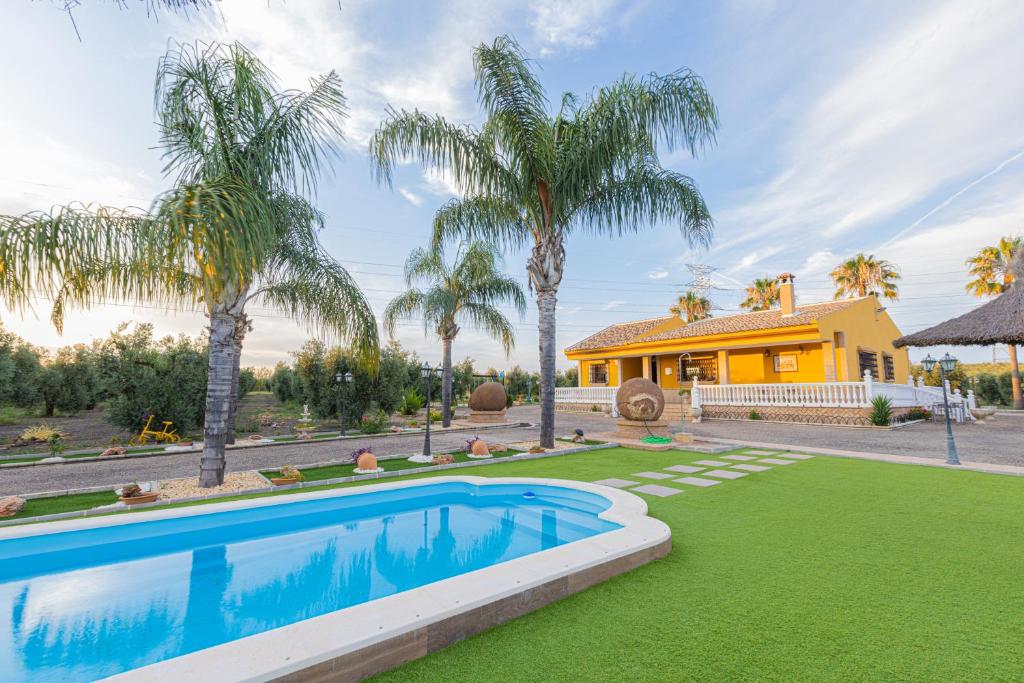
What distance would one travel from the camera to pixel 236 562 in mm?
4621

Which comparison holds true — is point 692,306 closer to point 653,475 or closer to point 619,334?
point 619,334

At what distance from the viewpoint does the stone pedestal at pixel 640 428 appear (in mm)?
12102

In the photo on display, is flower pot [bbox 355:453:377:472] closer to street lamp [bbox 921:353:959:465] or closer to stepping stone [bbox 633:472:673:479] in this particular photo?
stepping stone [bbox 633:472:673:479]

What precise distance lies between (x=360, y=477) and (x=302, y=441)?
6.82 meters

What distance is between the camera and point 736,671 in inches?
86.8

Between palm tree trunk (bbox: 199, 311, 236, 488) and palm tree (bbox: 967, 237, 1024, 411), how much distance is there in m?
35.1

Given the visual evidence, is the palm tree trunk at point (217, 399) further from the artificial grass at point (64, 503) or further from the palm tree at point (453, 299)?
the palm tree at point (453, 299)

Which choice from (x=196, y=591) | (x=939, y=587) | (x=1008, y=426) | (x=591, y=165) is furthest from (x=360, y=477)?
(x=1008, y=426)

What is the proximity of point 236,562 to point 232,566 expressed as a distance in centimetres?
10

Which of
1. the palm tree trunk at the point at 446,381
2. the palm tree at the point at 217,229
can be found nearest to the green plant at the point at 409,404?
the palm tree trunk at the point at 446,381

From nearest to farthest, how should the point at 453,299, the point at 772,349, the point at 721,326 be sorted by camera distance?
the point at 453,299 → the point at 772,349 → the point at 721,326

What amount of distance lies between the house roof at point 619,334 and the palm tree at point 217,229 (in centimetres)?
1947

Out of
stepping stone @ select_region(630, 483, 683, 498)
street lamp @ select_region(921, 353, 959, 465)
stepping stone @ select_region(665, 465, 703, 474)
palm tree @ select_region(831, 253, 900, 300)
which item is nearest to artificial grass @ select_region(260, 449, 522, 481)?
stepping stone @ select_region(665, 465, 703, 474)

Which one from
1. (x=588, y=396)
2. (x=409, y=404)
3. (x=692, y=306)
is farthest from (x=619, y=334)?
(x=409, y=404)
